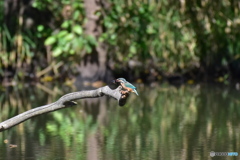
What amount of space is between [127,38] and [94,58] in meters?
0.65

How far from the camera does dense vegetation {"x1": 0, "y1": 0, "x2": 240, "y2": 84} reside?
11.8 metres

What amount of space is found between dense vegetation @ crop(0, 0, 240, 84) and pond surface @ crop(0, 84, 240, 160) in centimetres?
161

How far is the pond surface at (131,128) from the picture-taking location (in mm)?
5590

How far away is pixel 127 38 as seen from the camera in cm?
1229

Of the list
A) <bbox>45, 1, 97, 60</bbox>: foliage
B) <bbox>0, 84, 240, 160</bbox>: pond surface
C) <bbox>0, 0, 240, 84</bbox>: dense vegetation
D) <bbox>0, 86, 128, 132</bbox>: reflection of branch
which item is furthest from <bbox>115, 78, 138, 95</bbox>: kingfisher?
<bbox>45, 1, 97, 60</bbox>: foliage

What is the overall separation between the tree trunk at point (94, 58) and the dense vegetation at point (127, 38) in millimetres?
50

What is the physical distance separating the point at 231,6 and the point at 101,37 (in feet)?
6.99

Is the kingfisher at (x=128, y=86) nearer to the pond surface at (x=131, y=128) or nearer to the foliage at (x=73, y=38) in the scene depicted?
the pond surface at (x=131, y=128)

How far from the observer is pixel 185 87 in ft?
37.8

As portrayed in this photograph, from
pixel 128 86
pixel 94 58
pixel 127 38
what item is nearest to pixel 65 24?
pixel 94 58

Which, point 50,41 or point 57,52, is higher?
point 50,41

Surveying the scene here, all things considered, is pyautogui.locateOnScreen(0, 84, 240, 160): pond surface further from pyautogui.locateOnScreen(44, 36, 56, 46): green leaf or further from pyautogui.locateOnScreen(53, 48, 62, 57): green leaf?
pyautogui.locateOnScreen(44, 36, 56, 46): green leaf

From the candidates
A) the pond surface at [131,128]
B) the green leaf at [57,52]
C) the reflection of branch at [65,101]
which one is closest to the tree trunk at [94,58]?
the green leaf at [57,52]

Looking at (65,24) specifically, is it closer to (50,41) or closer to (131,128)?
(50,41)
